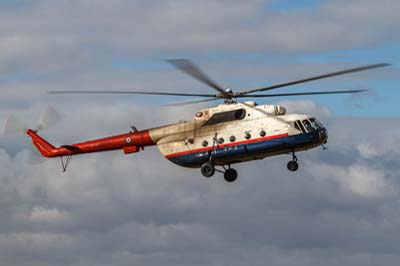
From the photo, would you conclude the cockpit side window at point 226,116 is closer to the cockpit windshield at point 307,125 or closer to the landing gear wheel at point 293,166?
the cockpit windshield at point 307,125

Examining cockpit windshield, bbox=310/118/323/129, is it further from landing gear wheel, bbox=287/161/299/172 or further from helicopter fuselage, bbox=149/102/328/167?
landing gear wheel, bbox=287/161/299/172

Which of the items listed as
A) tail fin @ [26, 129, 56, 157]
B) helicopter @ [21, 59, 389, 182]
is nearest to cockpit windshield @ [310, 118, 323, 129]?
helicopter @ [21, 59, 389, 182]

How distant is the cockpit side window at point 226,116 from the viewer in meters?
63.7

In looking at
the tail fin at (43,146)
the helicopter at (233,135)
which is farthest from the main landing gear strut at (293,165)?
the tail fin at (43,146)

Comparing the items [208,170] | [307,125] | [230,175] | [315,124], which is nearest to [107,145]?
[208,170]

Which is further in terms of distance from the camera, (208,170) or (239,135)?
(208,170)

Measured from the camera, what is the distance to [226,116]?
64.1 m

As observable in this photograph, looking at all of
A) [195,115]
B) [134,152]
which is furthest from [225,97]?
[134,152]

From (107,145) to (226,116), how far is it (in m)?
11.0

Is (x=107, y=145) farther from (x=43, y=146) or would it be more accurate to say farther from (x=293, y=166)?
(x=293, y=166)

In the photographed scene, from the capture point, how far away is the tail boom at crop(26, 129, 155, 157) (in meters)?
68.1

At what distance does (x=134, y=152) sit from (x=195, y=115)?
6.40 m

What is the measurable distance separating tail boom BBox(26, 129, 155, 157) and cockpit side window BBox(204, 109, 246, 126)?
5912 mm

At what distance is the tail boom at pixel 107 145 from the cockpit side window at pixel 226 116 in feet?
19.4
